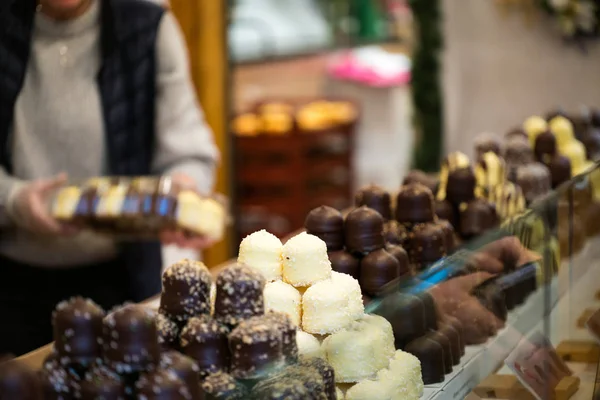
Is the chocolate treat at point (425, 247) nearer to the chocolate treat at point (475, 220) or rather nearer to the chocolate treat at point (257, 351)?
the chocolate treat at point (475, 220)

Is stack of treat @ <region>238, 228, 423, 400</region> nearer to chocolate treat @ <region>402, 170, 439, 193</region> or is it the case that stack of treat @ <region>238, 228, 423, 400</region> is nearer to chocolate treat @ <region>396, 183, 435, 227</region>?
chocolate treat @ <region>396, 183, 435, 227</region>

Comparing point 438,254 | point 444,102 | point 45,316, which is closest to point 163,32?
point 45,316

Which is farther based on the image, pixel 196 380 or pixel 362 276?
pixel 362 276

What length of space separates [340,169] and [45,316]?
3.39m

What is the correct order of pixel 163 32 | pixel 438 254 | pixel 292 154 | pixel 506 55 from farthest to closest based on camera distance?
pixel 292 154 < pixel 506 55 < pixel 163 32 < pixel 438 254

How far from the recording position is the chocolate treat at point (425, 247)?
6.65 feet

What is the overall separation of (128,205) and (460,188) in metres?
0.89

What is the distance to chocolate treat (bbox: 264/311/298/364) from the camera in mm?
1312

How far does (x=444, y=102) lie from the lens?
525cm

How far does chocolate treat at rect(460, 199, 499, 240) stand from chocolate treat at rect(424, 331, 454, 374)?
0.60m

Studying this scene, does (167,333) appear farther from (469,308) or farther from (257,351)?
(469,308)

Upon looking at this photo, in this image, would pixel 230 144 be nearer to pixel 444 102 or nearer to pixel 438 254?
pixel 444 102

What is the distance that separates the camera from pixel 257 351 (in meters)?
1.28

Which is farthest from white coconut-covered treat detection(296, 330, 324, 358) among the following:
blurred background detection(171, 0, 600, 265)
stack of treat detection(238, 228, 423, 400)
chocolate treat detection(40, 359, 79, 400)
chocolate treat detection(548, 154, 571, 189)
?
blurred background detection(171, 0, 600, 265)
